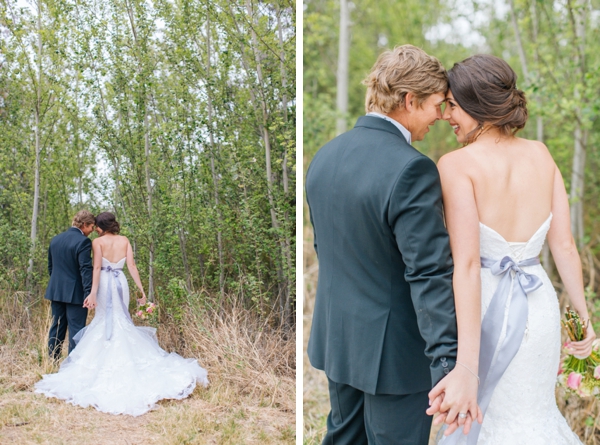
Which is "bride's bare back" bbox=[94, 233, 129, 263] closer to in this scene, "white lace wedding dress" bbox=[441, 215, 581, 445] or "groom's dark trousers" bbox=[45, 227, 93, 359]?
"groom's dark trousers" bbox=[45, 227, 93, 359]

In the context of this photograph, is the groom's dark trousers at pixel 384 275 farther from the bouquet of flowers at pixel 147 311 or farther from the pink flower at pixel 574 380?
the bouquet of flowers at pixel 147 311

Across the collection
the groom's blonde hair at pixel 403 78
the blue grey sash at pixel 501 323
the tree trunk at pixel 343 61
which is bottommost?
the blue grey sash at pixel 501 323

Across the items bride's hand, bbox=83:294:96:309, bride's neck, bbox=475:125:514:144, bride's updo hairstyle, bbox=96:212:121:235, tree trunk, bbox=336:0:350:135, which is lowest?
bride's hand, bbox=83:294:96:309

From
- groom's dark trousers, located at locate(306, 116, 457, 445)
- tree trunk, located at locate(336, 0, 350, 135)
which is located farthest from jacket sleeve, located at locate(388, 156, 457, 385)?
tree trunk, located at locate(336, 0, 350, 135)

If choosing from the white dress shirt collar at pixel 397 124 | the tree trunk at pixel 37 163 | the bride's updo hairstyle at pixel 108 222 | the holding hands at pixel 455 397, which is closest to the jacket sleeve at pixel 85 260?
the bride's updo hairstyle at pixel 108 222

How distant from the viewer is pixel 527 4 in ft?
14.1

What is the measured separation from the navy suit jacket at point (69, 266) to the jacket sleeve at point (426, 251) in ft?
6.10

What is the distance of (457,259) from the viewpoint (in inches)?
61.9

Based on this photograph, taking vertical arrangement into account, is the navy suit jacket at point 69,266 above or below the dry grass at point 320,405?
above

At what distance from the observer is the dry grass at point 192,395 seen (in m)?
2.65

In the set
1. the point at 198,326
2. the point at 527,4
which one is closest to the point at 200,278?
the point at 198,326

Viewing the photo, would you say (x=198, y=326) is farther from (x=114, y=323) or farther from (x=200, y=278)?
(x=114, y=323)

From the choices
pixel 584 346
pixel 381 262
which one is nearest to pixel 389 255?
pixel 381 262

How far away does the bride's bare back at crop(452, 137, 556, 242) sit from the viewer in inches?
65.0
